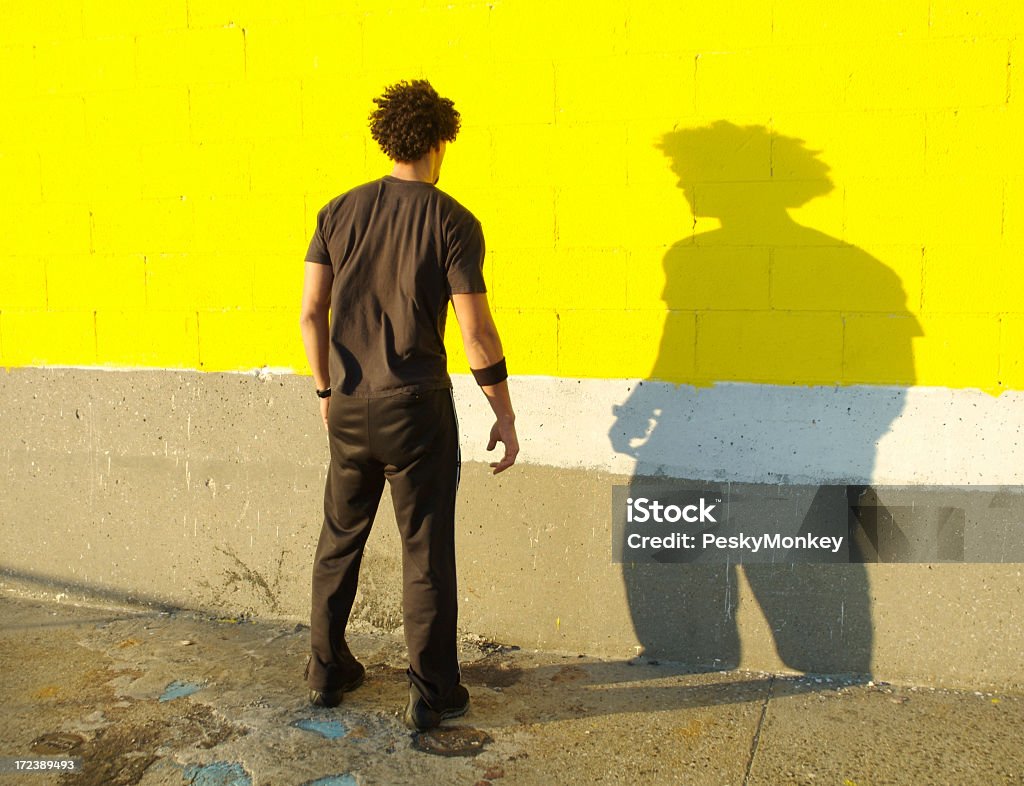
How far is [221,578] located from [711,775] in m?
2.34

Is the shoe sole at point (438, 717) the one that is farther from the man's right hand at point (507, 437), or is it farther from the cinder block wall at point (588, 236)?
the man's right hand at point (507, 437)

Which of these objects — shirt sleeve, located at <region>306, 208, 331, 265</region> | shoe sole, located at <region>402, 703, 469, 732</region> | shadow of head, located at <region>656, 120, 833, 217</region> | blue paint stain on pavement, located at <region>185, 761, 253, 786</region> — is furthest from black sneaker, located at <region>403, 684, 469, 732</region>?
shadow of head, located at <region>656, 120, 833, 217</region>

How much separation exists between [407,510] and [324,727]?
0.78 meters

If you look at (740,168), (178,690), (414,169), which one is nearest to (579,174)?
(740,168)

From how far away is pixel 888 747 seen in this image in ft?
10.8

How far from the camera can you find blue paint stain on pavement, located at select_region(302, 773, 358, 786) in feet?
10.0

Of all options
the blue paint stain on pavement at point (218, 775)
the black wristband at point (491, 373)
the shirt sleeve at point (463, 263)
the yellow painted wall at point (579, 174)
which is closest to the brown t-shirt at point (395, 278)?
the shirt sleeve at point (463, 263)

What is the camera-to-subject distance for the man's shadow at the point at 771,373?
3705mm

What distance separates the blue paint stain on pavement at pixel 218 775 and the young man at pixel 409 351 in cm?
56

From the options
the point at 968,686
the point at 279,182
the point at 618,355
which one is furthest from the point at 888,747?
the point at 279,182

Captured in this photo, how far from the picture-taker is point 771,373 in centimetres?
379

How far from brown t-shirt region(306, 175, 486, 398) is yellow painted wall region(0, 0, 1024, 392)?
804 millimetres

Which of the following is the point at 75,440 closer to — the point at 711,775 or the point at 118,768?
the point at 118,768

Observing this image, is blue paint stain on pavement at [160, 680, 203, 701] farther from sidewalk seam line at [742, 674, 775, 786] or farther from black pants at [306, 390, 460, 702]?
sidewalk seam line at [742, 674, 775, 786]
